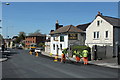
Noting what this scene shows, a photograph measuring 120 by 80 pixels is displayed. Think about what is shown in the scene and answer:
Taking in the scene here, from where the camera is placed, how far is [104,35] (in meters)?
28.9

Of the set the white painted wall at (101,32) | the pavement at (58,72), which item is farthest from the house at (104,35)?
the pavement at (58,72)

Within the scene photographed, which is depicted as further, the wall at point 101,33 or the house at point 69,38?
the house at point 69,38

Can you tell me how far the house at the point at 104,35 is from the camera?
24.4 meters

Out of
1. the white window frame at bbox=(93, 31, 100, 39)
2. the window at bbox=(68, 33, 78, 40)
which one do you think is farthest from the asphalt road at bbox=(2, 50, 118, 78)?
the window at bbox=(68, 33, 78, 40)

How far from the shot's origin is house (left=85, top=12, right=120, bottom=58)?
24389mm

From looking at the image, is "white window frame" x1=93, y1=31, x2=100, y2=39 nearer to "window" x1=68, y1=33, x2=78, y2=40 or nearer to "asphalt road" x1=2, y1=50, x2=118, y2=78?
"window" x1=68, y1=33, x2=78, y2=40

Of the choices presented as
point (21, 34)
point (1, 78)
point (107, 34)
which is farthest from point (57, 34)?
point (21, 34)

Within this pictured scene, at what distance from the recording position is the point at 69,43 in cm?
3438

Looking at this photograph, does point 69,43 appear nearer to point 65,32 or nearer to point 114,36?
A: point 65,32

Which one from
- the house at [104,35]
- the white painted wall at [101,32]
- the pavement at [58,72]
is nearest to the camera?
the pavement at [58,72]

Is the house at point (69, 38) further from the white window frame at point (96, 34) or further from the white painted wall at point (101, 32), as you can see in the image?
the white window frame at point (96, 34)

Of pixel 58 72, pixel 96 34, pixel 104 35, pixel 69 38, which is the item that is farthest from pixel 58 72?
pixel 69 38

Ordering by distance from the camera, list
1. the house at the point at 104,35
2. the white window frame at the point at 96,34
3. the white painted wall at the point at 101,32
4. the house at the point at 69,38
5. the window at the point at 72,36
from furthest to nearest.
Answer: the window at the point at 72,36 → the house at the point at 69,38 → the white window frame at the point at 96,34 → the white painted wall at the point at 101,32 → the house at the point at 104,35

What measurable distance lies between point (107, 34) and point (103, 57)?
613 centimetres
